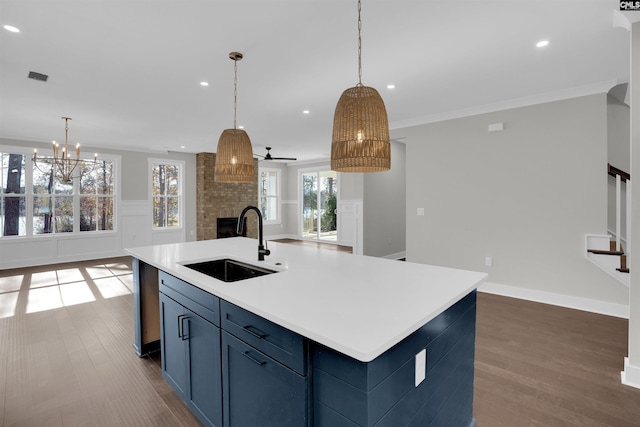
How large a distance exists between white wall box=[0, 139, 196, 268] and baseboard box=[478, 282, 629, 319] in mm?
7019

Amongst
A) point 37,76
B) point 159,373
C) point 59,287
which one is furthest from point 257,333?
point 59,287

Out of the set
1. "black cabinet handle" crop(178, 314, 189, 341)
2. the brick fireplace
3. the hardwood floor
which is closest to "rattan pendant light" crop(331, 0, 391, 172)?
"black cabinet handle" crop(178, 314, 189, 341)

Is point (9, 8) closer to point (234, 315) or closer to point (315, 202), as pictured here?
point (234, 315)

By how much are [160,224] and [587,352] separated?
816cm

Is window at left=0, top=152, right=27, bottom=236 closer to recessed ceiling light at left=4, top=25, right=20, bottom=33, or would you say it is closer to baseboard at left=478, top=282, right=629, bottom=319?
recessed ceiling light at left=4, top=25, right=20, bottom=33

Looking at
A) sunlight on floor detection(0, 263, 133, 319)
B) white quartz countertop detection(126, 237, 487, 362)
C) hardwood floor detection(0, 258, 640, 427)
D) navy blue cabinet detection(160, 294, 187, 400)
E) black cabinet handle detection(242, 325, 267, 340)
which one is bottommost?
hardwood floor detection(0, 258, 640, 427)

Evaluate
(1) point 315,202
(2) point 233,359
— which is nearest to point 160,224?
(1) point 315,202

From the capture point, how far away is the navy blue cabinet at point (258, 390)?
1109mm

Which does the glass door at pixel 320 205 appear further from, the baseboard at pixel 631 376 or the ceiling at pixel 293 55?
the baseboard at pixel 631 376

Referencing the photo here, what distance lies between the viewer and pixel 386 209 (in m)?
6.97

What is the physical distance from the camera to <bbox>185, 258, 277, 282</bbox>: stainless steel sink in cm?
219

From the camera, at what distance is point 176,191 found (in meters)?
8.01

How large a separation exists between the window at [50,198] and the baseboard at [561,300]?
25.3ft

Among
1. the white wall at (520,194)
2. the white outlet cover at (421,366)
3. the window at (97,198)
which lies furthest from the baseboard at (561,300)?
the window at (97,198)
